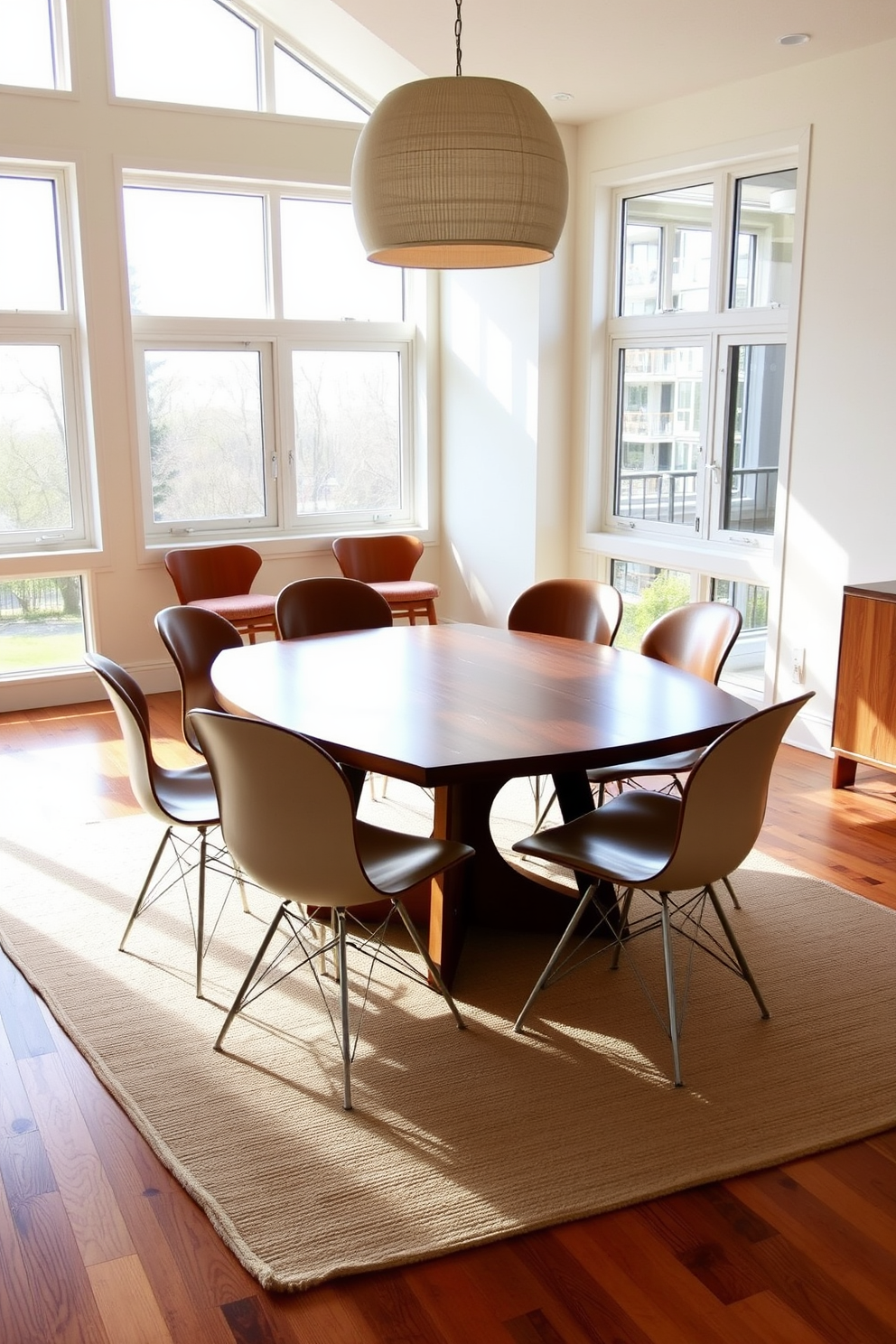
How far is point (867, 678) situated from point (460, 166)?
2637 millimetres

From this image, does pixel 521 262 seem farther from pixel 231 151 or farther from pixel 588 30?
pixel 231 151

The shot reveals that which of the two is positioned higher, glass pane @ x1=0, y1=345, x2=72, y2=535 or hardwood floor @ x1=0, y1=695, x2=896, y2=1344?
glass pane @ x1=0, y1=345, x2=72, y2=535

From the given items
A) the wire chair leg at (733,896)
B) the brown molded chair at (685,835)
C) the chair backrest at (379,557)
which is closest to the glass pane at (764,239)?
the chair backrest at (379,557)

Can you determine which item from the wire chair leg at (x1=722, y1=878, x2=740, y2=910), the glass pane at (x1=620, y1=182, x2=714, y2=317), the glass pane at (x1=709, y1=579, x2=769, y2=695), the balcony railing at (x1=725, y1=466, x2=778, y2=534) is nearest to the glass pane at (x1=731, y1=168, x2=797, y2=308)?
the glass pane at (x1=620, y1=182, x2=714, y2=317)

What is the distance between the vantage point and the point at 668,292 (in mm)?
6039

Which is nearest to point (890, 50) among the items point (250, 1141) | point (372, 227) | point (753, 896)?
point (372, 227)

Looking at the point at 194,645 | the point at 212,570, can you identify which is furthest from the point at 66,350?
the point at 194,645

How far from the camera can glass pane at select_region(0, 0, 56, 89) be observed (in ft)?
18.8

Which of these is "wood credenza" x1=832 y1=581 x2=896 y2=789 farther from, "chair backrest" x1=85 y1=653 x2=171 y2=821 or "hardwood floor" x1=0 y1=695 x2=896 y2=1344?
"chair backrest" x1=85 y1=653 x2=171 y2=821

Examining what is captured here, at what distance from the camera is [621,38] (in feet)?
15.9

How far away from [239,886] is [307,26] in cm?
460

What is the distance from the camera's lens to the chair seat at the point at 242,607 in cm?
581

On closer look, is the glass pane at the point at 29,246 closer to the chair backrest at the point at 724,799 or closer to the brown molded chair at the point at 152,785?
the brown molded chair at the point at 152,785

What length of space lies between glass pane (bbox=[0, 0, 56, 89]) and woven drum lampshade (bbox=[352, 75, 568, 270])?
3619 millimetres
